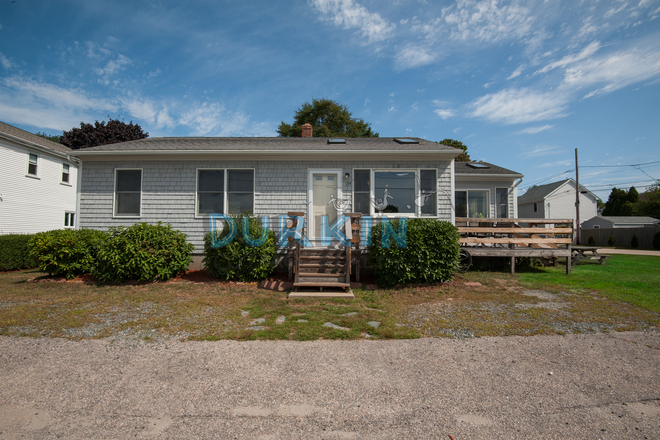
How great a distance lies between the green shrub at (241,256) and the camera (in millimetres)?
6992

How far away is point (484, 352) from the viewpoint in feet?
11.2

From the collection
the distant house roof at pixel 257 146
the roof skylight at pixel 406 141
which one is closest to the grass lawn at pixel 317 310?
the distant house roof at pixel 257 146

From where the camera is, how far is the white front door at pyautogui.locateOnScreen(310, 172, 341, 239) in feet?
27.6

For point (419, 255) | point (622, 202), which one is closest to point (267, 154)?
→ point (419, 255)

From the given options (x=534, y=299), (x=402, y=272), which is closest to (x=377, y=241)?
(x=402, y=272)

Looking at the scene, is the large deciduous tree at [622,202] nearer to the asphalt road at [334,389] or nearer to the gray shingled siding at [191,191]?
the gray shingled siding at [191,191]

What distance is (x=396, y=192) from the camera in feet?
28.0

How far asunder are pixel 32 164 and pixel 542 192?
40.2 metres

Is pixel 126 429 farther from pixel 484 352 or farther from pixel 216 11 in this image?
pixel 216 11

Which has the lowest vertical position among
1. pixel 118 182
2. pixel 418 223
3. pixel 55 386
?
pixel 55 386

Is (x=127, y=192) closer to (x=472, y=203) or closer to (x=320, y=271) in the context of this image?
(x=320, y=271)

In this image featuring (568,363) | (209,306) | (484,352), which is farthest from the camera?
(209,306)

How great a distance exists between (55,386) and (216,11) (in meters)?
10.0

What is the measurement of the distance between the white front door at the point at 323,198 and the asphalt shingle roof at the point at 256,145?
82 cm
